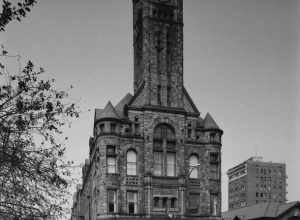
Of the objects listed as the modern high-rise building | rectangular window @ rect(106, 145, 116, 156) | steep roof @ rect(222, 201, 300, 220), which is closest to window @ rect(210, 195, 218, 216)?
rectangular window @ rect(106, 145, 116, 156)

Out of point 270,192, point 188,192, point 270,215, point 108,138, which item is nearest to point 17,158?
point 108,138

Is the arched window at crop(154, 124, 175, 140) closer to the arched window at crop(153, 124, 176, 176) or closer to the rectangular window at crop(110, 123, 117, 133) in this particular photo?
the arched window at crop(153, 124, 176, 176)

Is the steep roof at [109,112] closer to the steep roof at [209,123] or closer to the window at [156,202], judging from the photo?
the window at [156,202]

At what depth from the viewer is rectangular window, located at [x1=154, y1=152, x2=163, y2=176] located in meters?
52.5

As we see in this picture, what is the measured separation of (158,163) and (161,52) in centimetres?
1262

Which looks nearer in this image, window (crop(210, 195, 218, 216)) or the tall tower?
window (crop(210, 195, 218, 216))

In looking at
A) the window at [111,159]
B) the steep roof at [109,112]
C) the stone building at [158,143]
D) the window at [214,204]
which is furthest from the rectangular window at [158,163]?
the window at [214,204]

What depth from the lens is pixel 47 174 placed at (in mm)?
14641

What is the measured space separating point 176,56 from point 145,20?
5424 millimetres

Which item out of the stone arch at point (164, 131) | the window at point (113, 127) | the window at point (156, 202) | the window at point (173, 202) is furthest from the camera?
the stone arch at point (164, 131)

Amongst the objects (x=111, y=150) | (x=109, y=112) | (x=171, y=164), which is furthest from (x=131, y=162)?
(x=109, y=112)

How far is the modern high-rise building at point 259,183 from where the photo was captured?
516 feet

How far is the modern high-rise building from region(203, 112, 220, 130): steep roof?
103522 mm

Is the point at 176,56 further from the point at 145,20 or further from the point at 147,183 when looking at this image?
the point at 147,183
